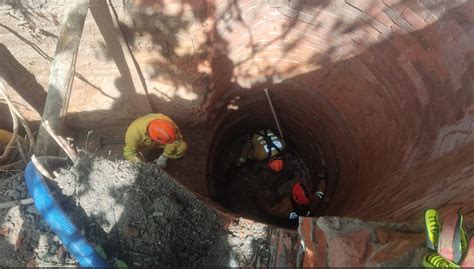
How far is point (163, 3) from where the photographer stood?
306cm

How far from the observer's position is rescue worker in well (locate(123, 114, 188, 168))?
3.80 meters

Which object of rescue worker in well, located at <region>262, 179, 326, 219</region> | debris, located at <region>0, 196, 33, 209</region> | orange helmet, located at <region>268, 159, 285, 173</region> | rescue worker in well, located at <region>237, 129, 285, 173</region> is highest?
rescue worker in well, located at <region>237, 129, 285, 173</region>

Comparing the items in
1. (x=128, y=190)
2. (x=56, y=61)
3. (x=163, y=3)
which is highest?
(x=163, y=3)

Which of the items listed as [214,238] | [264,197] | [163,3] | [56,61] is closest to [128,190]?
[214,238]

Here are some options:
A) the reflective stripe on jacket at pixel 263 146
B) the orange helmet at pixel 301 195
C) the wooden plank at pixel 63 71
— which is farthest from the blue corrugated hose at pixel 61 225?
the reflective stripe on jacket at pixel 263 146

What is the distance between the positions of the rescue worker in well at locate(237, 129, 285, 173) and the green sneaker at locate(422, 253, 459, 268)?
11.9ft

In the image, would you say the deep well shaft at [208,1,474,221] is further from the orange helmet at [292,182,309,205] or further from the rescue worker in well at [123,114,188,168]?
the rescue worker in well at [123,114,188,168]

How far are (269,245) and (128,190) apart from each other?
1.00 meters

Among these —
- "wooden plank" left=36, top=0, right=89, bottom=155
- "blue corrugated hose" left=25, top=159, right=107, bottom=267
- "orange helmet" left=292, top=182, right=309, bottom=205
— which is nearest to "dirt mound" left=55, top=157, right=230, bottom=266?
"blue corrugated hose" left=25, top=159, right=107, bottom=267

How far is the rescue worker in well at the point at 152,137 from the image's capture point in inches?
150

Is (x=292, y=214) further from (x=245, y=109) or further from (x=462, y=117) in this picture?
(x=462, y=117)

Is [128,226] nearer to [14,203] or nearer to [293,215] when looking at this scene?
[14,203]

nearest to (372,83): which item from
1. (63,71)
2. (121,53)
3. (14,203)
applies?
(121,53)

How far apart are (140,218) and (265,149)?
3.14 m
